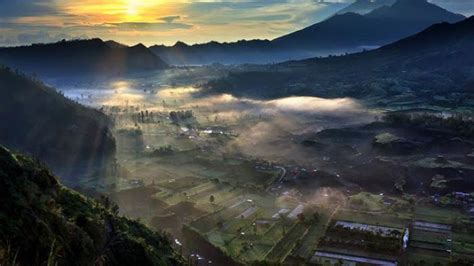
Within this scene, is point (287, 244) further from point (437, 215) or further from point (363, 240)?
point (437, 215)

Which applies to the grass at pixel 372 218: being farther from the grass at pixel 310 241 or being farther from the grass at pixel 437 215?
the grass at pixel 310 241

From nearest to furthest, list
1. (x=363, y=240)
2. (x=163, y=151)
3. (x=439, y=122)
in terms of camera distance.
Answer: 1. (x=363, y=240)
2. (x=163, y=151)
3. (x=439, y=122)

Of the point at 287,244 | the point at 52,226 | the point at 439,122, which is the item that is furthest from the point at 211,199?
the point at 439,122

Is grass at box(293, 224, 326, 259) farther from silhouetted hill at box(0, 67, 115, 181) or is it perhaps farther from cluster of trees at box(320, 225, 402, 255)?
silhouetted hill at box(0, 67, 115, 181)

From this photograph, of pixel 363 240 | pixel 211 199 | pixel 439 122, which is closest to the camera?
pixel 363 240

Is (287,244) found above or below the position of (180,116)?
above

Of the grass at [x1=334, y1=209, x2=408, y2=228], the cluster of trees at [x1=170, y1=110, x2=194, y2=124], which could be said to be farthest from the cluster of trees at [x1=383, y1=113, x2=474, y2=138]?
the grass at [x1=334, y1=209, x2=408, y2=228]

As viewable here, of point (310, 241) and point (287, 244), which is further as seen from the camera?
point (310, 241)
